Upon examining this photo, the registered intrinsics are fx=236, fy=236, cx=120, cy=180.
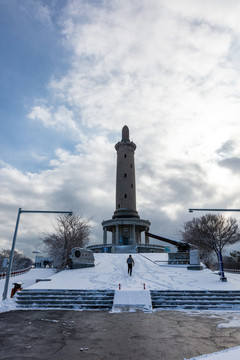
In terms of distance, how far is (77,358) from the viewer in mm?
5727

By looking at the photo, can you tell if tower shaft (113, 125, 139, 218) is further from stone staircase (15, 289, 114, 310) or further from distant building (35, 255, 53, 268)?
stone staircase (15, 289, 114, 310)

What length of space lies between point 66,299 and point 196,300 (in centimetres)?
701

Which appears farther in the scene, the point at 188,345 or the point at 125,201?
the point at 125,201

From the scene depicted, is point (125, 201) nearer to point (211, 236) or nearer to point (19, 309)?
point (211, 236)

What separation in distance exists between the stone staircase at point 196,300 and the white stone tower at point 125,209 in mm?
36834

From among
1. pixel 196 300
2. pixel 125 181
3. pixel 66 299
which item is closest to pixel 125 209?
pixel 125 181

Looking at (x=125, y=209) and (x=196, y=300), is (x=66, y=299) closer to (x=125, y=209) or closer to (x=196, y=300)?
(x=196, y=300)

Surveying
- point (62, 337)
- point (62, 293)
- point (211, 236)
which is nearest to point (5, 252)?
point (211, 236)

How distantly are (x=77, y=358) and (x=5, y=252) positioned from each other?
92.6 m

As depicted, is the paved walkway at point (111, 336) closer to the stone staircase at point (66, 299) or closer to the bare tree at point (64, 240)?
the stone staircase at point (66, 299)

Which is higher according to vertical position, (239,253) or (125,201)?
(125,201)

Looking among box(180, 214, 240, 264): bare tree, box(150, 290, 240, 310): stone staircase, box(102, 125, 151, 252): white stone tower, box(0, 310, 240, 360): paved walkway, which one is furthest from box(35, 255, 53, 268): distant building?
box(0, 310, 240, 360): paved walkway

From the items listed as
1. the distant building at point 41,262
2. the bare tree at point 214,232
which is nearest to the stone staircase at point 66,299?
the bare tree at point 214,232

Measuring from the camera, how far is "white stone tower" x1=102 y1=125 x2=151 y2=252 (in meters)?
53.8
